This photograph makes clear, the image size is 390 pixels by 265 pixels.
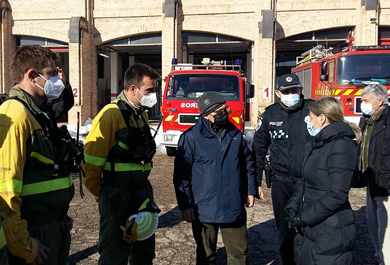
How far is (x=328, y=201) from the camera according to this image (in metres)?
2.64

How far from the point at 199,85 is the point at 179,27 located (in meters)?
9.47

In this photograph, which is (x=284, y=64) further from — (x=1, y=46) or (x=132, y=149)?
(x=132, y=149)

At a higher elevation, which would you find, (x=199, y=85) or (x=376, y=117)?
(x=199, y=85)

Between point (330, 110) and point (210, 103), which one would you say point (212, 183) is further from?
point (330, 110)

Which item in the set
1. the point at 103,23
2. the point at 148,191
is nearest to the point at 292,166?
the point at 148,191

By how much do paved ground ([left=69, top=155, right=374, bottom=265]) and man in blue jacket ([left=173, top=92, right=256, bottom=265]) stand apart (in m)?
0.92

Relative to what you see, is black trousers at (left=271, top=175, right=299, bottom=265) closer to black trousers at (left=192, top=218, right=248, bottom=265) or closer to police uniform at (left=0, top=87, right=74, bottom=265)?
black trousers at (left=192, top=218, right=248, bottom=265)

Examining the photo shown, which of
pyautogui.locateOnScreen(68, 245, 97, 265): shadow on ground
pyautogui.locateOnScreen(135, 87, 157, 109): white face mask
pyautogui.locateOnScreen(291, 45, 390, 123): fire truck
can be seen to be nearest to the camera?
pyautogui.locateOnScreen(135, 87, 157, 109): white face mask

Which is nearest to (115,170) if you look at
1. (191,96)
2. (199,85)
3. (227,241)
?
(227,241)

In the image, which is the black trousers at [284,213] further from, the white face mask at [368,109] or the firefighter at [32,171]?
the firefighter at [32,171]

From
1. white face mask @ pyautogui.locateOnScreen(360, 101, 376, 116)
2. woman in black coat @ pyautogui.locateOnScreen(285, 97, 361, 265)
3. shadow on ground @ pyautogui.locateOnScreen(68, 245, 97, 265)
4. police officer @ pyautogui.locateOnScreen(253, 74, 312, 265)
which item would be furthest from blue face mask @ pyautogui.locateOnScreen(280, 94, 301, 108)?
shadow on ground @ pyautogui.locateOnScreen(68, 245, 97, 265)

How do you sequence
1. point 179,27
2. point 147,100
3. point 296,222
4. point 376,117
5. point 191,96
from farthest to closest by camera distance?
point 179,27
point 191,96
point 376,117
point 147,100
point 296,222

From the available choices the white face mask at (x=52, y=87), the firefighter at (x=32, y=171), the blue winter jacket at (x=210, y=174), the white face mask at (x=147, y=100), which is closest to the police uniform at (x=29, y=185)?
the firefighter at (x=32, y=171)

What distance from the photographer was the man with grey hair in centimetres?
366
